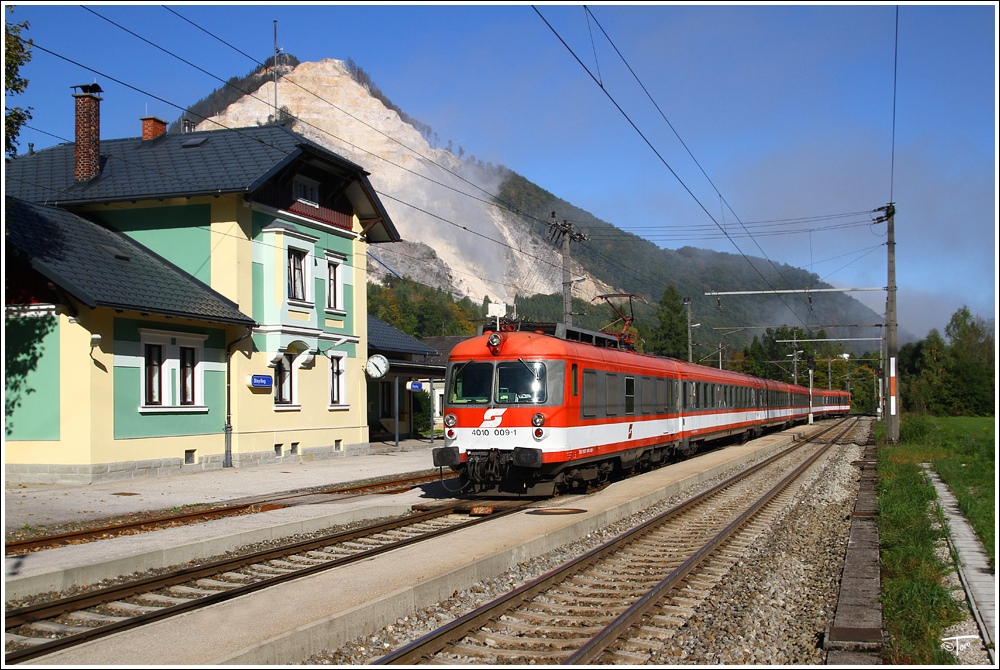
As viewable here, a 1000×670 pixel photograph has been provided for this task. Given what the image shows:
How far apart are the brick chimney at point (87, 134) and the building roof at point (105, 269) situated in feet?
7.38

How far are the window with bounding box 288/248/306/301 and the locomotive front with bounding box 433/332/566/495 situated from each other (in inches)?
425

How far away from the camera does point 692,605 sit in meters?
8.45

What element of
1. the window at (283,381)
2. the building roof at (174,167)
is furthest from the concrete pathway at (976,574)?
the building roof at (174,167)

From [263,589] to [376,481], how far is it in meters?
11.1

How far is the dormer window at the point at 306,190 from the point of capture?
1016 inches

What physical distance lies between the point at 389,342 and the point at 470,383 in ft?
59.1

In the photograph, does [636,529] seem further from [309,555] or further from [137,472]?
[137,472]

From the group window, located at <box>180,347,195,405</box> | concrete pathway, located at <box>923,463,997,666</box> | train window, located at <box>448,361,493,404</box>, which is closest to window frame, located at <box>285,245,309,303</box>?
window, located at <box>180,347,195,405</box>

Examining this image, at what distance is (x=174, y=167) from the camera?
24.8 metres

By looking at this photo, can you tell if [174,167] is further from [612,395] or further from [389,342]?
[612,395]

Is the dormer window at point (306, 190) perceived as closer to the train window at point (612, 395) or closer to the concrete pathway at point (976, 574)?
the train window at point (612, 395)

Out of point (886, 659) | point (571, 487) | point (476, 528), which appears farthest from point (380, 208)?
point (886, 659)

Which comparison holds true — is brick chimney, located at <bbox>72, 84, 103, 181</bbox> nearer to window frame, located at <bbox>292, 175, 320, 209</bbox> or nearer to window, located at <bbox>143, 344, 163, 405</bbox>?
window frame, located at <bbox>292, 175, 320, 209</bbox>

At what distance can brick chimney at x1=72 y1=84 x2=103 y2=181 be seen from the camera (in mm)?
24844
